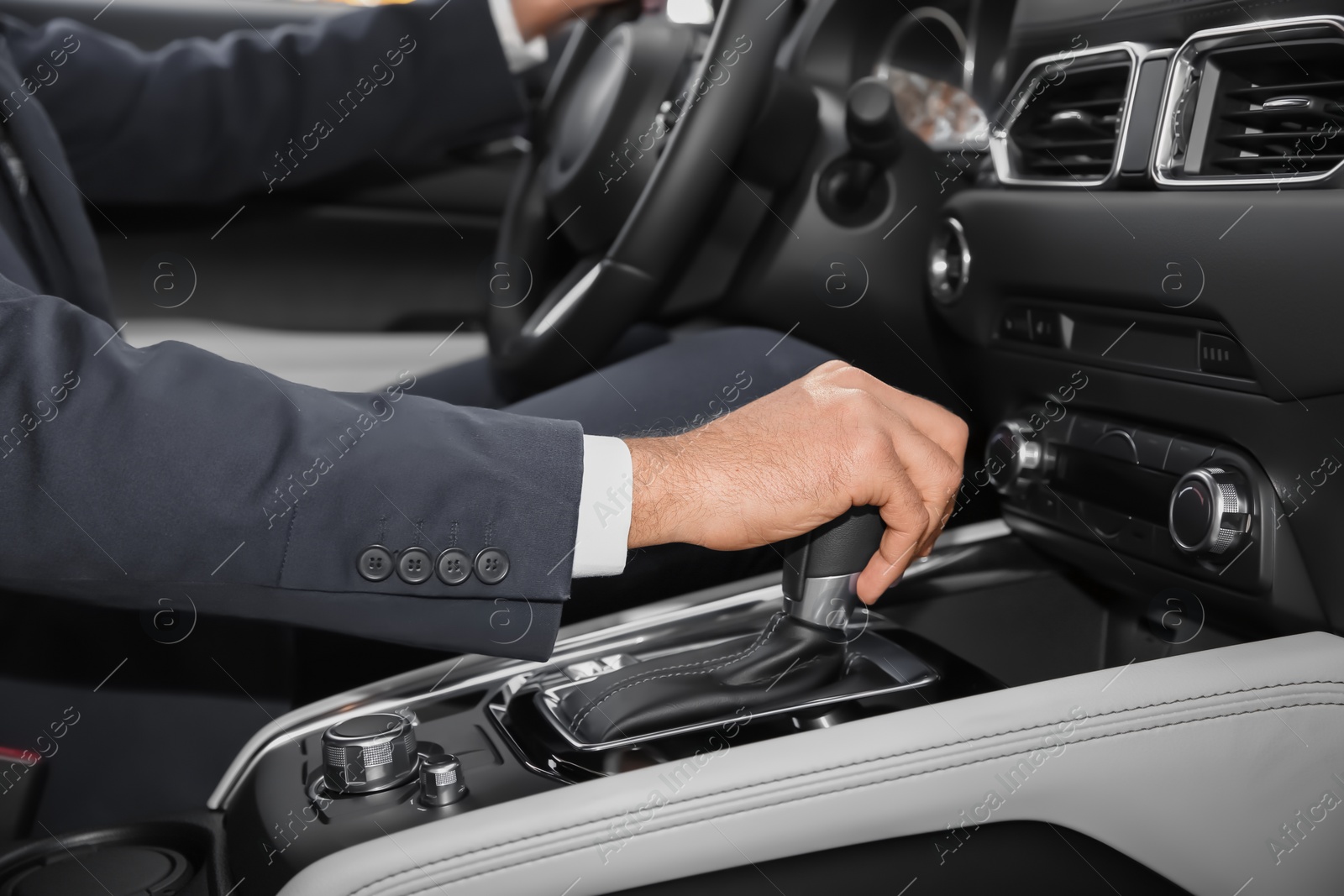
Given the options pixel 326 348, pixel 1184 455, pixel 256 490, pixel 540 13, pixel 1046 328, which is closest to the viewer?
pixel 256 490

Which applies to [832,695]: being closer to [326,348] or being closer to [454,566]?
[454,566]

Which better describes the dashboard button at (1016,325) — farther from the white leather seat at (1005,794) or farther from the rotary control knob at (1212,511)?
the white leather seat at (1005,794)

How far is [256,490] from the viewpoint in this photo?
59 centimetres

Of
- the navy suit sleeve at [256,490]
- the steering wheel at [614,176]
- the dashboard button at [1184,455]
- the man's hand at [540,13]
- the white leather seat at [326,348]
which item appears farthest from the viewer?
the white leather seat at [326,348]

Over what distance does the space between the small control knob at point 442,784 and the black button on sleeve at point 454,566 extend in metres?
0.13

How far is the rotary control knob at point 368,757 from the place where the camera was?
686 mm

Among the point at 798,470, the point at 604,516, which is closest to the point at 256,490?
the point at 604,516

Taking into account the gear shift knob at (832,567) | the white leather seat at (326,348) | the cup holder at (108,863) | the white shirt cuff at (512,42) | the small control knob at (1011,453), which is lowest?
the white leather seat at (326,348)

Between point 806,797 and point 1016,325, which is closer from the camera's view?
point 806,797

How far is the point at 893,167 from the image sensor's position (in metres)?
1.07

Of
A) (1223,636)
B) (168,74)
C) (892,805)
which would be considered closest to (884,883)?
(892,805)

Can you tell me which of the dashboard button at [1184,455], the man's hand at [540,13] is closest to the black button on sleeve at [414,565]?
the dashboard button at [1184,455]

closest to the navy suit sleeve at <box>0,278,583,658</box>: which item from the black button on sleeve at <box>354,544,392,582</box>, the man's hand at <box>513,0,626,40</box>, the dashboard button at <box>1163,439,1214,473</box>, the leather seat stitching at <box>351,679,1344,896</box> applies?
the black button on sleeve at <box>354,544,392,582</box>

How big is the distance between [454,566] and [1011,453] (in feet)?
1.80
